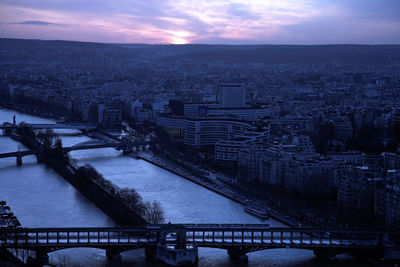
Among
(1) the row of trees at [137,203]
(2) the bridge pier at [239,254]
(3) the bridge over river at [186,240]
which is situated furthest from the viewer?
(1) the row of trees at [137,203]

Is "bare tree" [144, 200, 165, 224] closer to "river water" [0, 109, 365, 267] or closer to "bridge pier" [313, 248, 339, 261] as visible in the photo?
"river water" [0, 109, 365, 267]

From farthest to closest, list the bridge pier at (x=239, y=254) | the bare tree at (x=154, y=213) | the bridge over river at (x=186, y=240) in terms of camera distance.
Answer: the bare tree at (x=154, y=213), the bridge pier at (x=239, y=254), the bridge over river at (x=186, y=240)

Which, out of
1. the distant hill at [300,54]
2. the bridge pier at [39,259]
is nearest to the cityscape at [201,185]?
the bridge pier at [39,259]

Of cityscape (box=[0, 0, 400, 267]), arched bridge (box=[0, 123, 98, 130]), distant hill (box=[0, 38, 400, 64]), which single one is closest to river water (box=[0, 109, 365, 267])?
cityscape (box=[0, 0, 400, 267])

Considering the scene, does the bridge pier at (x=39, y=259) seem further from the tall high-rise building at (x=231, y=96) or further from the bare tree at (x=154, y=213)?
the tall high-rise building at (x=231, y=96)

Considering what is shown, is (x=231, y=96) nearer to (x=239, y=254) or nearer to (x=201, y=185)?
(x=201, y=185)

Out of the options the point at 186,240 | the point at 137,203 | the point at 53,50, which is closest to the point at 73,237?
the point at 186,240
